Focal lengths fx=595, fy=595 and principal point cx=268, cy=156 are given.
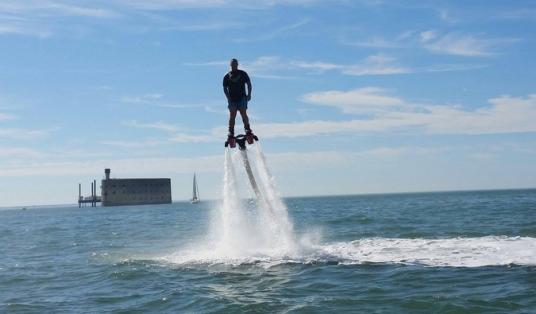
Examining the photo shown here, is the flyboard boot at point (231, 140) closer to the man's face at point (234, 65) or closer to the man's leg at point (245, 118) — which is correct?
the man's leg at point (245, 118)

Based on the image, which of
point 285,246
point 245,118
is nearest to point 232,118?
point 245,118

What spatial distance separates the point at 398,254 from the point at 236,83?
26.8 ft

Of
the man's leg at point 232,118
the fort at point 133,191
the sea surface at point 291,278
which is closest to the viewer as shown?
the sea surface at point 291,278

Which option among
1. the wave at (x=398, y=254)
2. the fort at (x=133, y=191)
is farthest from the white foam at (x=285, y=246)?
the fort at (x=133, y=191)

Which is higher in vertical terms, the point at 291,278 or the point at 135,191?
the point at 135,191

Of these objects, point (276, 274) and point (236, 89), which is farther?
point (236, 89)

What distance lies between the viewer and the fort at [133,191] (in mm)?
164000

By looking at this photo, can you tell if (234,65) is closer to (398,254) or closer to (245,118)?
(245,118)

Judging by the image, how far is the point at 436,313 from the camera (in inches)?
495

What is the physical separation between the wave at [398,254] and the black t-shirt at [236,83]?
5.69 meters

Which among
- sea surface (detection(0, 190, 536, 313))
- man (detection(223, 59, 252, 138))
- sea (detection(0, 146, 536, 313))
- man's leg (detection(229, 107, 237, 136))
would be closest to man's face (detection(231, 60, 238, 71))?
man (detection(223, 59, 252, 138))

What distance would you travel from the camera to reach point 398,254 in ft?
68.3

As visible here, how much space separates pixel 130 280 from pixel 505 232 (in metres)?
17.5

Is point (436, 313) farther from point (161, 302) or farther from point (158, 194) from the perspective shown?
point (158, 194)
